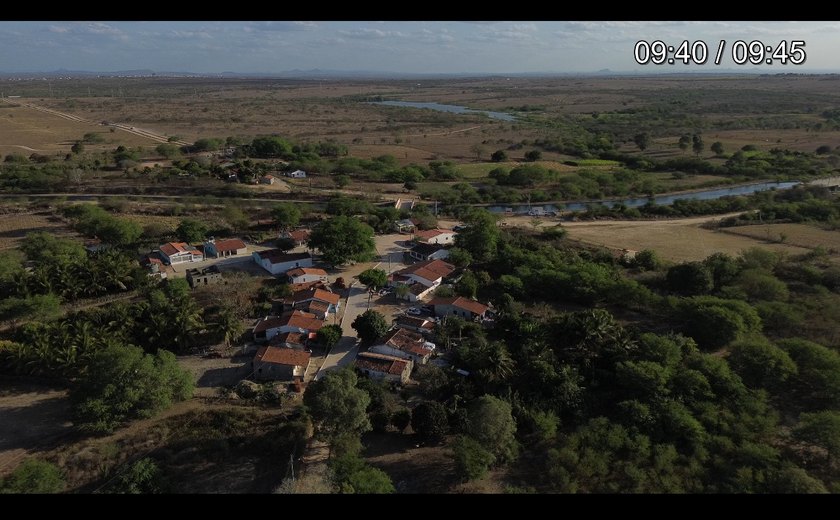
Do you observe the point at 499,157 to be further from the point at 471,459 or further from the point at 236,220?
the point at 471,459

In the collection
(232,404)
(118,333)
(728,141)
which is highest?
(728,141)

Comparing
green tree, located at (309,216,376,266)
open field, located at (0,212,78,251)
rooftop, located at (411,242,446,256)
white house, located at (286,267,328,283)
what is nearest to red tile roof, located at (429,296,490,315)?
green tree, located at (309,216,376,266)

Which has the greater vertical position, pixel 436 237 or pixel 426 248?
pixel 436 237

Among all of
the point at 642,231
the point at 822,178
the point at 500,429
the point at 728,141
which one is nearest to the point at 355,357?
the point at 500,429

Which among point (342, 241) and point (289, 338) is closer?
point (289, 338)

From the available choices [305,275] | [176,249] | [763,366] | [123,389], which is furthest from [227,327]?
[763,366]

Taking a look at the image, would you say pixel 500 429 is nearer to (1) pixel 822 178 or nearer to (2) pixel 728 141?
(1) pixel 822 178
